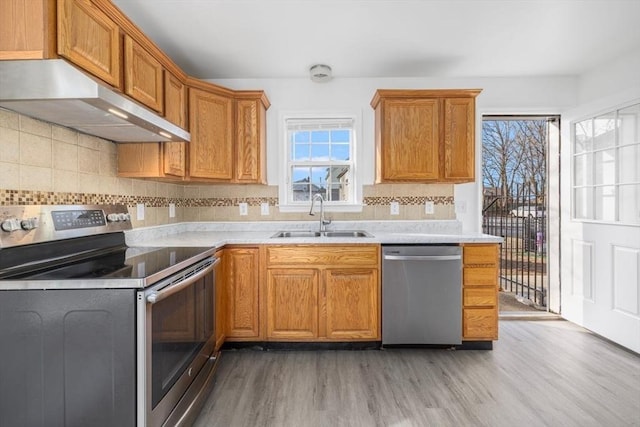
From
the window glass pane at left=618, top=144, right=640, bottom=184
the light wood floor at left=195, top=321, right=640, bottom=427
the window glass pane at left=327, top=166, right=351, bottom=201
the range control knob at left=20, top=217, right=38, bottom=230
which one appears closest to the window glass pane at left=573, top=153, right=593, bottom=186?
the window glass pane at left=618, top=144, right=640, bottom=184

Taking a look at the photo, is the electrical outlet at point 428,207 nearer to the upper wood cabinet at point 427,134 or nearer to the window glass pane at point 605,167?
the upper wood cabinet at point 427,134

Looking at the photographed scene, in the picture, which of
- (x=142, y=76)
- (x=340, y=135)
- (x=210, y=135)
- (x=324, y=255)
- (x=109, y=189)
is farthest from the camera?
(x=340, y=135)

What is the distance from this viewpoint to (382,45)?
2.65m

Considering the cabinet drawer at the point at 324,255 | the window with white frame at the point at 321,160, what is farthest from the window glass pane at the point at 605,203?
the window with white frame at the point at 321,160

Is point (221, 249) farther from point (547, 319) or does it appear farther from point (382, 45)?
point (547, 319)

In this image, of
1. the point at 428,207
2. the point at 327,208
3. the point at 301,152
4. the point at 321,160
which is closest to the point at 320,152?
the point at 321,160

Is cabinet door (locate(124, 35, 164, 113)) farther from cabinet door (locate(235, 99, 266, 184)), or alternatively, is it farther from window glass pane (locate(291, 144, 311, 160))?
window glass pane (locate(291, 144, 311, 160))

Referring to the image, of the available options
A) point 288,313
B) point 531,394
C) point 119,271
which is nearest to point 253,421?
point 288,313

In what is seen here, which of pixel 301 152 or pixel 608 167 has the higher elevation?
pixel 301 152

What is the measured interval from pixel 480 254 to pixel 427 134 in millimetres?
1092

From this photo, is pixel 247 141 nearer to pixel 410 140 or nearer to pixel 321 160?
pixel 321 160

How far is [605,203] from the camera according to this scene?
2.85m

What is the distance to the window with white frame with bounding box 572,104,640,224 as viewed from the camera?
2.63 metres

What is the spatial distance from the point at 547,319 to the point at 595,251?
0.83 meters
